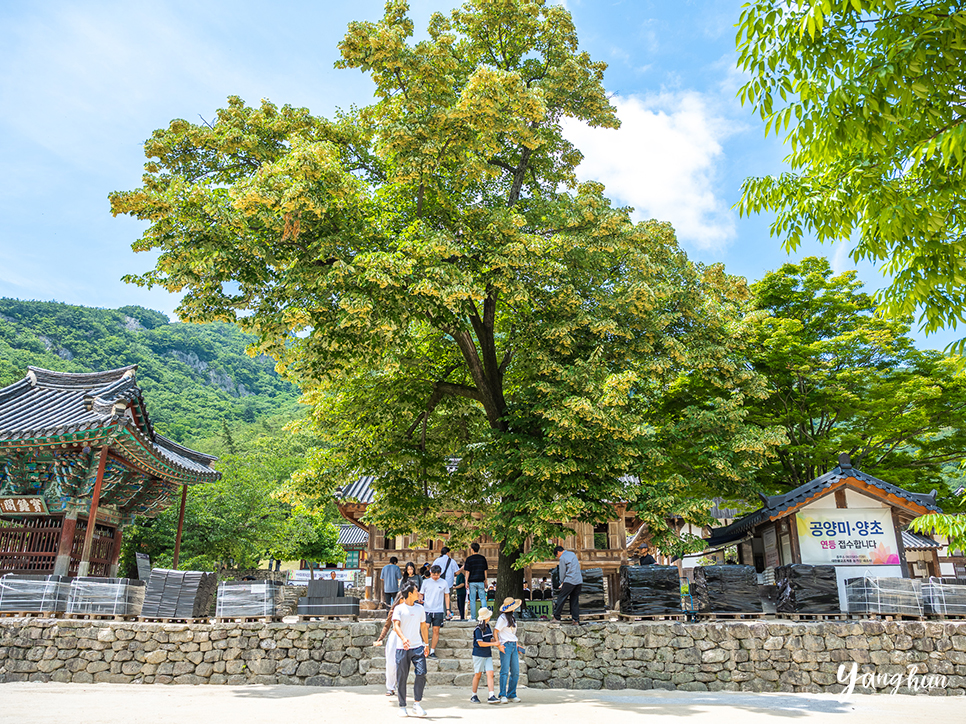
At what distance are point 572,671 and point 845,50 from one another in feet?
34.5

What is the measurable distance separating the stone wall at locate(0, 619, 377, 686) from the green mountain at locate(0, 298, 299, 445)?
37517 mm

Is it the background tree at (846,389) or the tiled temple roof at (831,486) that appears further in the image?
the background tree at (846,389)

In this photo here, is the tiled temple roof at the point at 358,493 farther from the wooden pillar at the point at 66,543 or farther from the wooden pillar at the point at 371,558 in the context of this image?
the wooden pillar at the point at 66,543

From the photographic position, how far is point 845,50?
5.29m

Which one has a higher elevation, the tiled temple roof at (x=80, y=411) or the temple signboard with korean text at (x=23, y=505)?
the tiled temple roof at (x=80, y=411)

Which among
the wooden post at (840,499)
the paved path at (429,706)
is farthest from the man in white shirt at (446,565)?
the wooden post at (840,499)

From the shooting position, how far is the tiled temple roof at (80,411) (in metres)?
13.7

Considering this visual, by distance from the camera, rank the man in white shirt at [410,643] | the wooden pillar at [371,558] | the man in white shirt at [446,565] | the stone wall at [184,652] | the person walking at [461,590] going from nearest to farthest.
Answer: the man in white shirt at [410,643], the stone wall at [184,652], the man in white shirt at [446,565], the person walking at [461,590], the wooden pillar at [371,558]

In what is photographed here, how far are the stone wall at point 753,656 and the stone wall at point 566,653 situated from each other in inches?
0.7

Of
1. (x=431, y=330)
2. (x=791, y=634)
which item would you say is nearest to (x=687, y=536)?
(x=791, y=634)

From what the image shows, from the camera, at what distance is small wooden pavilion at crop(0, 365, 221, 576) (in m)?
13.9

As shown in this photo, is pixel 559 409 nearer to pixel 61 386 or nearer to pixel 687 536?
pixel 687 536

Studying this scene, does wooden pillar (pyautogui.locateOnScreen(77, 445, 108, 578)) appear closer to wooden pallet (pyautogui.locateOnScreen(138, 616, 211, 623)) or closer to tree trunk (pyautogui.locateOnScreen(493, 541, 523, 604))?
wooden pallet (pyautogui.locateOnScreen(138, 616, 211, 623))

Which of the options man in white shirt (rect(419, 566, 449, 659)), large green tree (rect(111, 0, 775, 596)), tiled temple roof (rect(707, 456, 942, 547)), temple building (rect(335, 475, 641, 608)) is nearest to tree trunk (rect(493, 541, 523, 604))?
large green tree (rect(111, 0, 775, 596))
